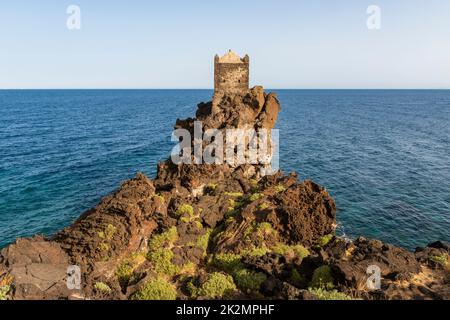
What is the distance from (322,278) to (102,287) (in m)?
13.1

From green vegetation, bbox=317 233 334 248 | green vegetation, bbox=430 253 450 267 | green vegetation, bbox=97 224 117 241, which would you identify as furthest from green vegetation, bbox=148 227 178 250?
green vegetation, bbox=430 253 450 267

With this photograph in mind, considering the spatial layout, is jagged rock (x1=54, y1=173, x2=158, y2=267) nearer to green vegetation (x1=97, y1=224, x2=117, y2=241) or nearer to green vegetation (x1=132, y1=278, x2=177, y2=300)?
green vegetation (x1=97, y1=224, x2=117, y2=241)

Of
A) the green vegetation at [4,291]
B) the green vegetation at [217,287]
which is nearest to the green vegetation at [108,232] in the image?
the green vegetation at [4,291]

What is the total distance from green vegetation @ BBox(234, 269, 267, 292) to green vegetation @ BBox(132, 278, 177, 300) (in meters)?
4.09

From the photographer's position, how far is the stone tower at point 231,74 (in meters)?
44.4

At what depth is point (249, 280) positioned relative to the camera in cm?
1917

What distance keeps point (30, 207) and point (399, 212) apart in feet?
167

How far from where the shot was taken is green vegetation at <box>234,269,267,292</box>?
62.2 ft

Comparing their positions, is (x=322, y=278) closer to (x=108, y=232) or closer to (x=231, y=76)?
(x=108, y=232)

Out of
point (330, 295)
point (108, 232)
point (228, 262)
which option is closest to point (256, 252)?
point (228, 262)

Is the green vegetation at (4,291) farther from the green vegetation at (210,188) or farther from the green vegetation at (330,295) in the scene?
the green vegetation at (210,188)

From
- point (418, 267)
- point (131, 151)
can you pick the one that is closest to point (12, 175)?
point (131, 151)

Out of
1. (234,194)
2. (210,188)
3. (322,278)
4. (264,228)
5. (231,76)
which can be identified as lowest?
(322,278)
